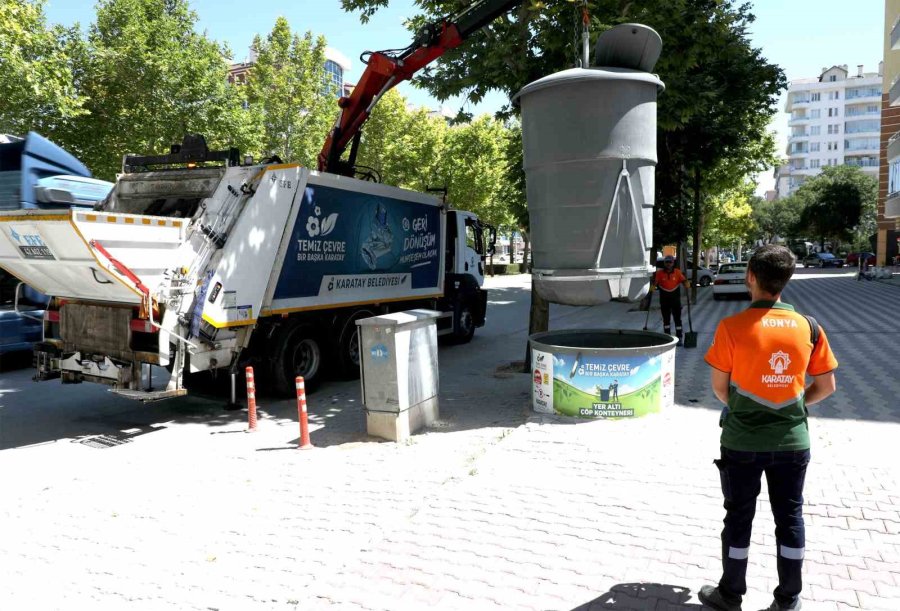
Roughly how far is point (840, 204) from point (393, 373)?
194 ft

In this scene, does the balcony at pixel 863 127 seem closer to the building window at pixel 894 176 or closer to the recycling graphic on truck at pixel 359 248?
the building window at pixel 894 176

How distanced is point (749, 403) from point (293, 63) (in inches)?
Answer: 1216

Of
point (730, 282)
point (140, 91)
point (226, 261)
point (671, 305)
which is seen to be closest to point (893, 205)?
point (730, 282)

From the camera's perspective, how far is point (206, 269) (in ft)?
24.8

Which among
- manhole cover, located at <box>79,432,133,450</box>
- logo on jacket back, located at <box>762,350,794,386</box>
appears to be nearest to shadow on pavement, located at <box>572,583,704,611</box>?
logo on jacket back, located at <box>762,350,794,386</box>

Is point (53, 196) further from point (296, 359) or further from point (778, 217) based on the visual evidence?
point (778, 217)

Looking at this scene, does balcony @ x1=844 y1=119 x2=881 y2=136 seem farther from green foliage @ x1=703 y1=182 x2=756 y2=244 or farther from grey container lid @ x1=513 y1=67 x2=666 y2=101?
grey container lid @ x1=513 y1=67 x2=666 y2=101

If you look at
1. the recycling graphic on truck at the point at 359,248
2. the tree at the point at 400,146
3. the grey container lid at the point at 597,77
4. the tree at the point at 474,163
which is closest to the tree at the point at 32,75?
the recycling graphic on truck at the point at 359,248

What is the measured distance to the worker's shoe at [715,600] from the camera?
3.29 metres

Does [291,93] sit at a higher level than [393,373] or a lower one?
higher

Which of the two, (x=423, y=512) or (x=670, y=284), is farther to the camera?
(x=670, y=284)

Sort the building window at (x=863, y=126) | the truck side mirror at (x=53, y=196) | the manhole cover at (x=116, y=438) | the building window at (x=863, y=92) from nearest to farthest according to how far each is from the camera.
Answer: the manhole cover at (x=116, y=438)
the truck side mirror at (x=53, y=196)
the building window at (x=863, y=92)
the building window at (x=863, y=126)

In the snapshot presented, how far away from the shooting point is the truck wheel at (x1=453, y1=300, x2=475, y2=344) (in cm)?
1364

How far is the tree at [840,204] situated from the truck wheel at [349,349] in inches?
2211
